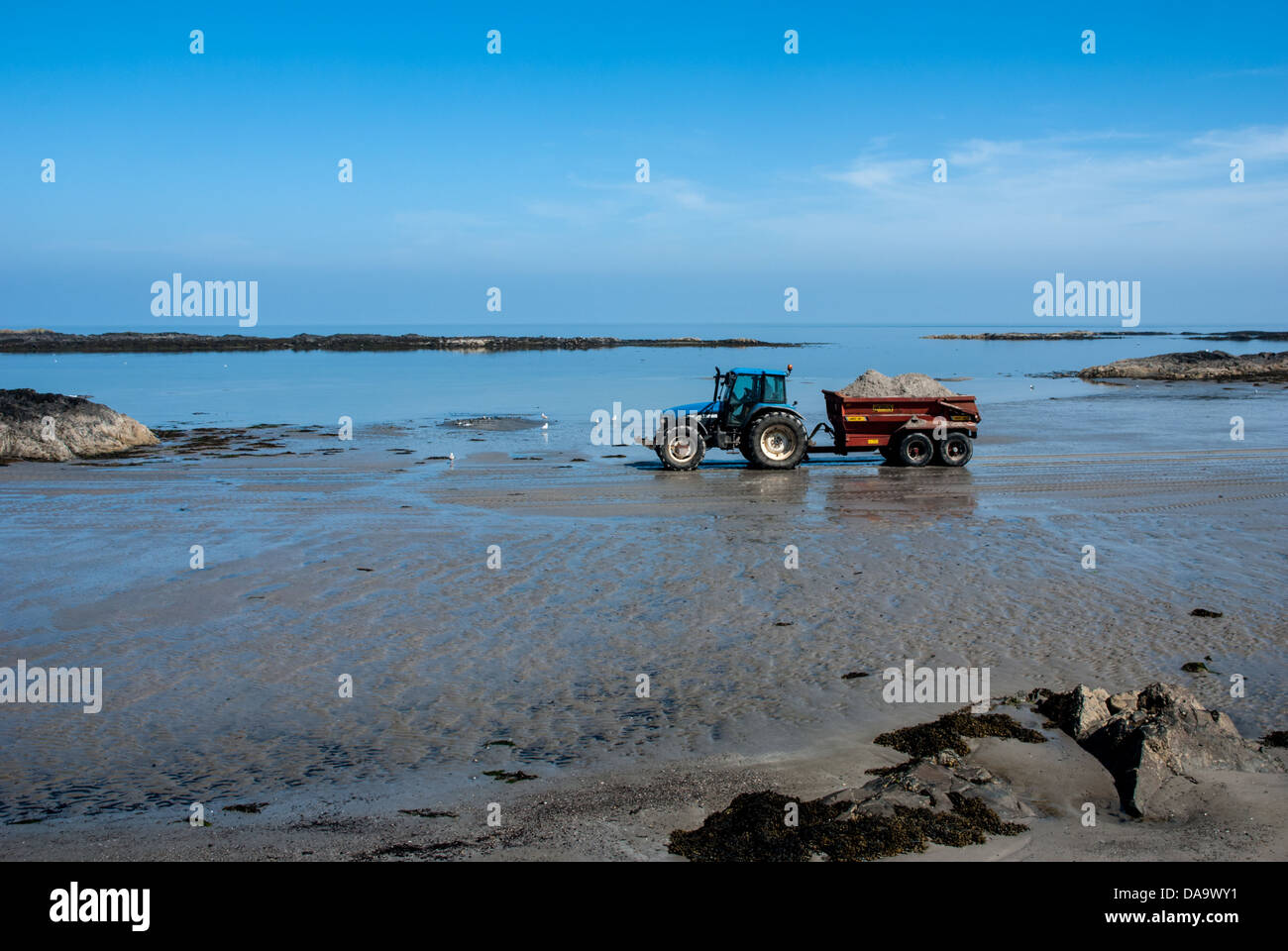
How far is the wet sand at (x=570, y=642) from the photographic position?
6.10 m

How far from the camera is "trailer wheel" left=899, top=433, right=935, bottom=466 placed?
68.6ft

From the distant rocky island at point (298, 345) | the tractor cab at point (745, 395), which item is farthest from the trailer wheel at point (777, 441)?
the distant rocky island at point (298, 345)

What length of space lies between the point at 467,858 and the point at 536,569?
702 cm

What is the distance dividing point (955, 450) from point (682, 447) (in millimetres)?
5845

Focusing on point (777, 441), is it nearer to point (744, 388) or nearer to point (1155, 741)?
point (744, 388)

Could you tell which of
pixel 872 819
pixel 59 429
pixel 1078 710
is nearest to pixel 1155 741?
pixel 1078 710

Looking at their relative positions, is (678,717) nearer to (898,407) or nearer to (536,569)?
(536,569)

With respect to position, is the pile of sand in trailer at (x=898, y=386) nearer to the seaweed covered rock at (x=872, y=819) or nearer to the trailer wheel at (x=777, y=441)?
the trailer wheel at (x=777, y=441)

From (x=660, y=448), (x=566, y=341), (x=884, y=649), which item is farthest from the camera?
(x=566, y=341)

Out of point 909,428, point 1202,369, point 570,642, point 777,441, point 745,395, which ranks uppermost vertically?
point 1202,369

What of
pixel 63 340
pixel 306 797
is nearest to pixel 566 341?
pixel 63 340

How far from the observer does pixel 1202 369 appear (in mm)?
50844

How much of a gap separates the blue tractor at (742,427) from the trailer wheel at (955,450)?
3.04 m
